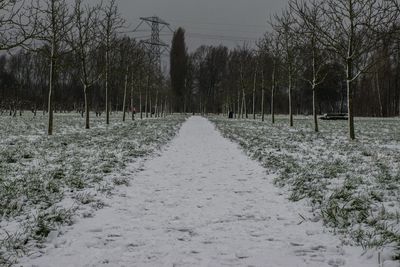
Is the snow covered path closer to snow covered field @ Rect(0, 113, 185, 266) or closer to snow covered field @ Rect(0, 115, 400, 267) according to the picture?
snow covered field @ Rect(0, 115, 400, 267)

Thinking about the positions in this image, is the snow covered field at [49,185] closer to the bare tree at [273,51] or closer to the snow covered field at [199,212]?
the snow covered field at [199,212]

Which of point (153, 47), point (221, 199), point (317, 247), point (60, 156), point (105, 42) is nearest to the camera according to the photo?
point (317, 247)

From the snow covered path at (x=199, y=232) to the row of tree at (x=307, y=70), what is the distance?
8387 mm

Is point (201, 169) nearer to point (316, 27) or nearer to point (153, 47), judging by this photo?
point (316, 27)

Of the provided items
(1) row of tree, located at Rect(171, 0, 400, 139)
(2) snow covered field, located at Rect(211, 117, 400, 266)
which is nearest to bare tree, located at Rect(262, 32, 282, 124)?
(1) row of tree, located at Rect(171, 0, 400, 139)

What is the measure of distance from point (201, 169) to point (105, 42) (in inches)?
921

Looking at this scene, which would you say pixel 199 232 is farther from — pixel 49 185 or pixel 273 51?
pixel 273 51

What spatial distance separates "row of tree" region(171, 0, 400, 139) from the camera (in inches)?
688

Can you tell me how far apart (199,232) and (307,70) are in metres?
35.2

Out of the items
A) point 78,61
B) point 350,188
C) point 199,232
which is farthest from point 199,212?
point 78,61

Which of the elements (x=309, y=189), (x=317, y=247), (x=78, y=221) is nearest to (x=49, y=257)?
(x=78, y=221)

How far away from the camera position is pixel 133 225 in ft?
17.5

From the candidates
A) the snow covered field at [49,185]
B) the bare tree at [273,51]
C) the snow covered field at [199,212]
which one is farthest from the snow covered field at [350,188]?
the bare tree at [273,51]

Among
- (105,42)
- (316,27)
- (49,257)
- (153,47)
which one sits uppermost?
(153,47)
